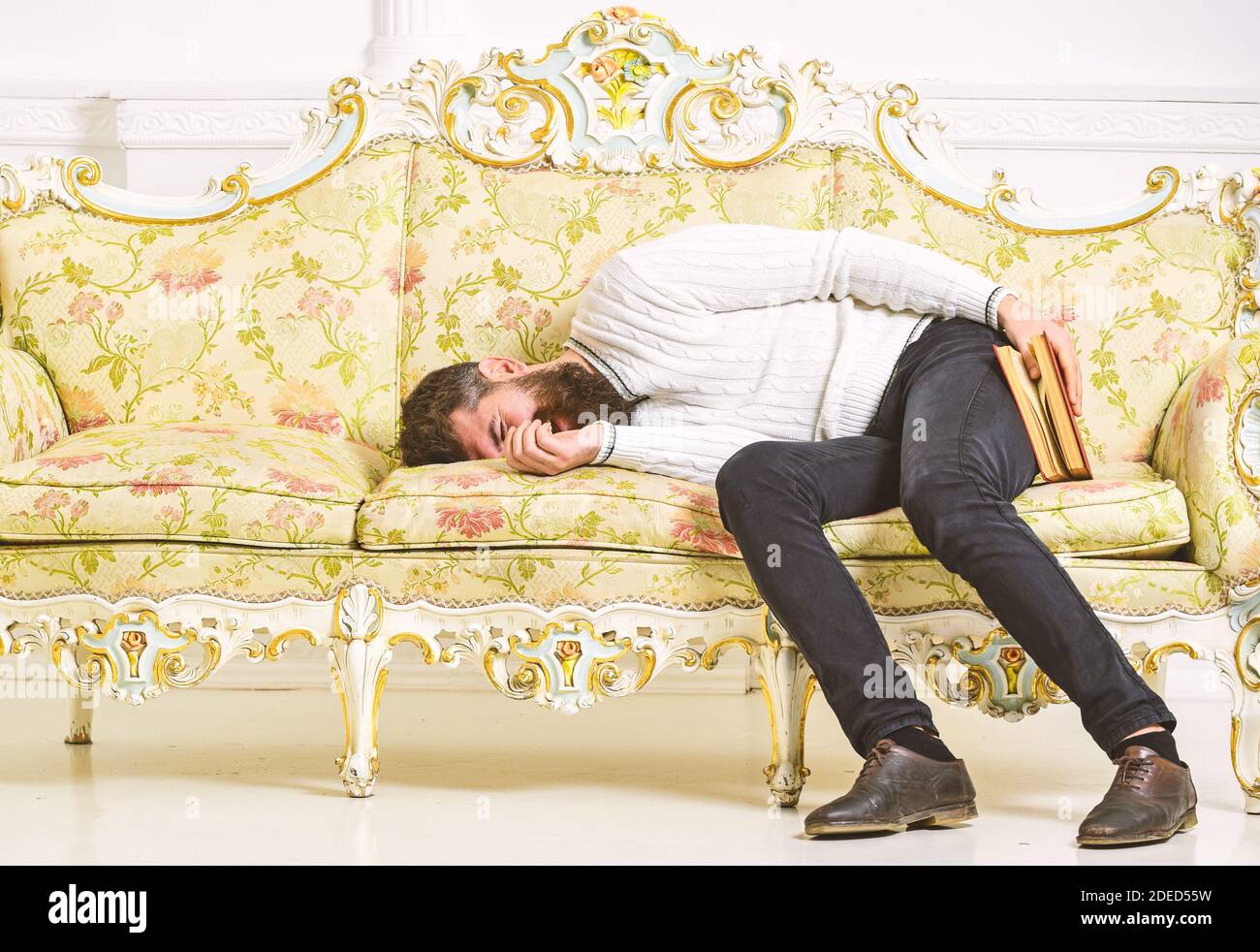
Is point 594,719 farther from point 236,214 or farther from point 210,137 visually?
point 210,137

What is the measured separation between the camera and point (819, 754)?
7.58 ft

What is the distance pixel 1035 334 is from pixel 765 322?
0.39 metres

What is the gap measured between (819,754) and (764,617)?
0.58m

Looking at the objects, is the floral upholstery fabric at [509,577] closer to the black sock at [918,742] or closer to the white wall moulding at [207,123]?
the black sock at [918,742]

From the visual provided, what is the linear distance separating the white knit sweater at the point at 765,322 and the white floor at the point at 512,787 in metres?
0.54

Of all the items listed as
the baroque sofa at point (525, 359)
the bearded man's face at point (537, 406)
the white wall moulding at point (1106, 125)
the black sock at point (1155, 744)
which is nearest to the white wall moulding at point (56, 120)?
the baroque sofa at point (525, 359)

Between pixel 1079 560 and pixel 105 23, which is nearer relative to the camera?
pixel 1079 560

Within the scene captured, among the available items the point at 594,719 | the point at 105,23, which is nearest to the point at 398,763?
the point at 594,719

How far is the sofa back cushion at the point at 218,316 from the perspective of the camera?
2.26 meters

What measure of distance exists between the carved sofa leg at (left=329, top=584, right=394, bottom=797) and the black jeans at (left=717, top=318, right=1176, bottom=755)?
0.51m

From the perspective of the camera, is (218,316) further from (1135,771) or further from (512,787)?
(1135,771)

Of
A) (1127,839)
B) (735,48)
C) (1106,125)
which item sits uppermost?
(735,48)

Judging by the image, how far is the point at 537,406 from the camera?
2.08 metres

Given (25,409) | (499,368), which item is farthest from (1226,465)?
(25,409)
